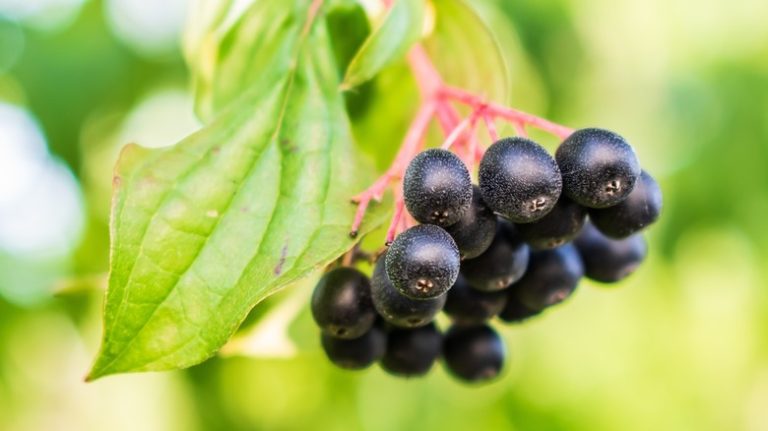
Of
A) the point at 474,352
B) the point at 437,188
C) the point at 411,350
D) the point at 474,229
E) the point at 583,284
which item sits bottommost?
the point at 583,284

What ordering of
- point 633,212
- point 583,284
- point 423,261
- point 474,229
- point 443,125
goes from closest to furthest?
point 423,261 < point 474,229 < point 633,212 < point 443,125 < point 583,284

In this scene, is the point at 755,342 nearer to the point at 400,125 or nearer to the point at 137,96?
the point at 400,125

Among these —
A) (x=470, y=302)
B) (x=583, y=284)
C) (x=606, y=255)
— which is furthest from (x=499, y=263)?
A: (x=583, y=284)

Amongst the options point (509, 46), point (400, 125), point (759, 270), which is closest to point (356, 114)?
point (400, 125)

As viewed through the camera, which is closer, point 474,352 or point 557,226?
point 557,226

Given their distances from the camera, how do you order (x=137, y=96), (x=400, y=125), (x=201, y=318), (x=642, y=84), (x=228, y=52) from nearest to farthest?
(x=201, y=318) < (x=228, y=52) < (x=400, y=125) < (x=137, y=96) < (x=642, y=84)

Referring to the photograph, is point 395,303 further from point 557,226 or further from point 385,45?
point 385,45

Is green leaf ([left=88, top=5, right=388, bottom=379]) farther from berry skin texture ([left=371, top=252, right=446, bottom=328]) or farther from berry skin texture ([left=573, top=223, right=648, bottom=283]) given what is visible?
berry skin texture ([left=573, top=223, right=648, bottom=283])

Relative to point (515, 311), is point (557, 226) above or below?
above
